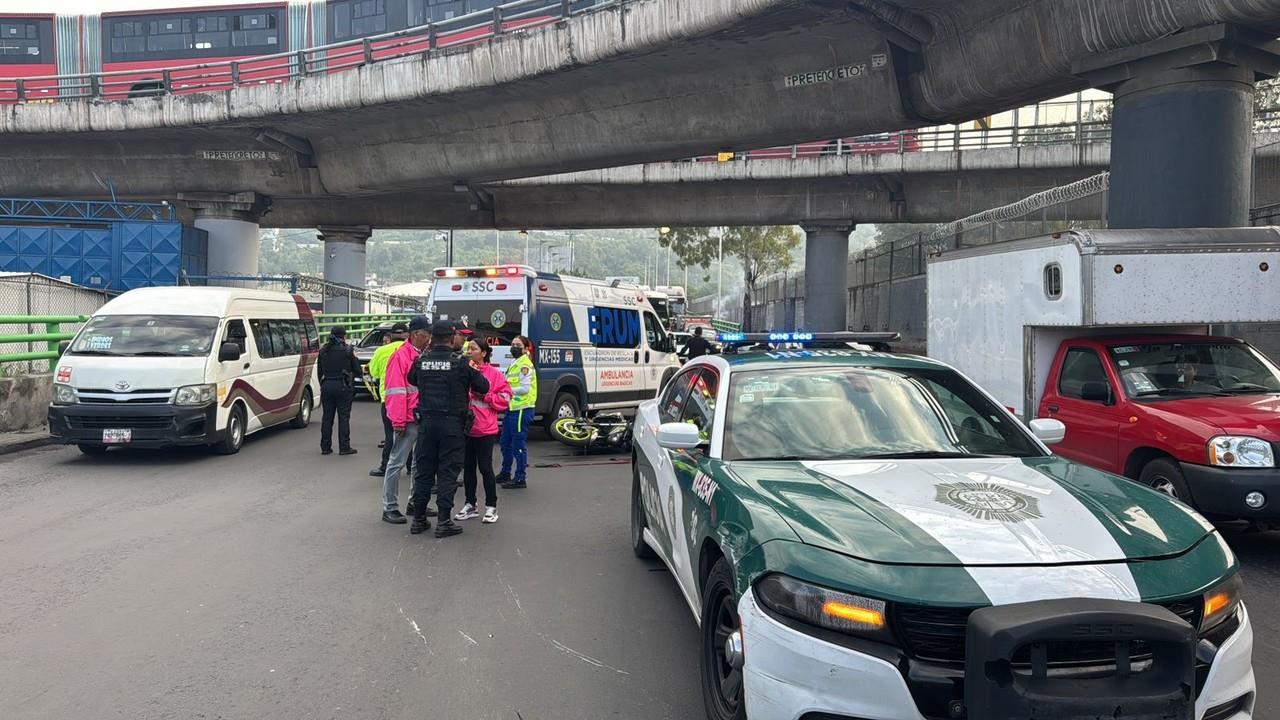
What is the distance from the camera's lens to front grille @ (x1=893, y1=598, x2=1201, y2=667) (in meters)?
2.73

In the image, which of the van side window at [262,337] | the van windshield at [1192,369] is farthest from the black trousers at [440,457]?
the van side window at [262,337]

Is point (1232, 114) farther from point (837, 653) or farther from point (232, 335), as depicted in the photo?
point (232, 335)

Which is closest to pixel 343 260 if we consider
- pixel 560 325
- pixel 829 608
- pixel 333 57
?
pixel 333 57

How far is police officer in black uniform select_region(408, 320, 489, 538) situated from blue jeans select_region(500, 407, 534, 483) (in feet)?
7.60

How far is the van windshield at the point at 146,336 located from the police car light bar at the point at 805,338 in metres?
8.05

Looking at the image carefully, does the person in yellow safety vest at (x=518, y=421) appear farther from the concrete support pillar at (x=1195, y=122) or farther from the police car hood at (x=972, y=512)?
the concrete support pillar at (x=1195, y=122)

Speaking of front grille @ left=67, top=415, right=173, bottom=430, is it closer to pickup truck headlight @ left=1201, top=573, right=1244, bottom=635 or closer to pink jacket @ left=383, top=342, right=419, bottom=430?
pink jacket @ left=383, top=342, right=419, bottom=430

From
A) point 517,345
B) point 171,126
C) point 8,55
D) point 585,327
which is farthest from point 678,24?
Result: point 8,55

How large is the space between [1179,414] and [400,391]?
6389 mm

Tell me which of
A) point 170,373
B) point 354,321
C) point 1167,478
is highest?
point 354,321

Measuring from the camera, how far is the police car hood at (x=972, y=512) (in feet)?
9.95

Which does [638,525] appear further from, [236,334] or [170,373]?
[236,334]

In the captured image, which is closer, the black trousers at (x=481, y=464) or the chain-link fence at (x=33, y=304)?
the black trousers at (x=481, y=464)

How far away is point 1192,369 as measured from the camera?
7328mm
